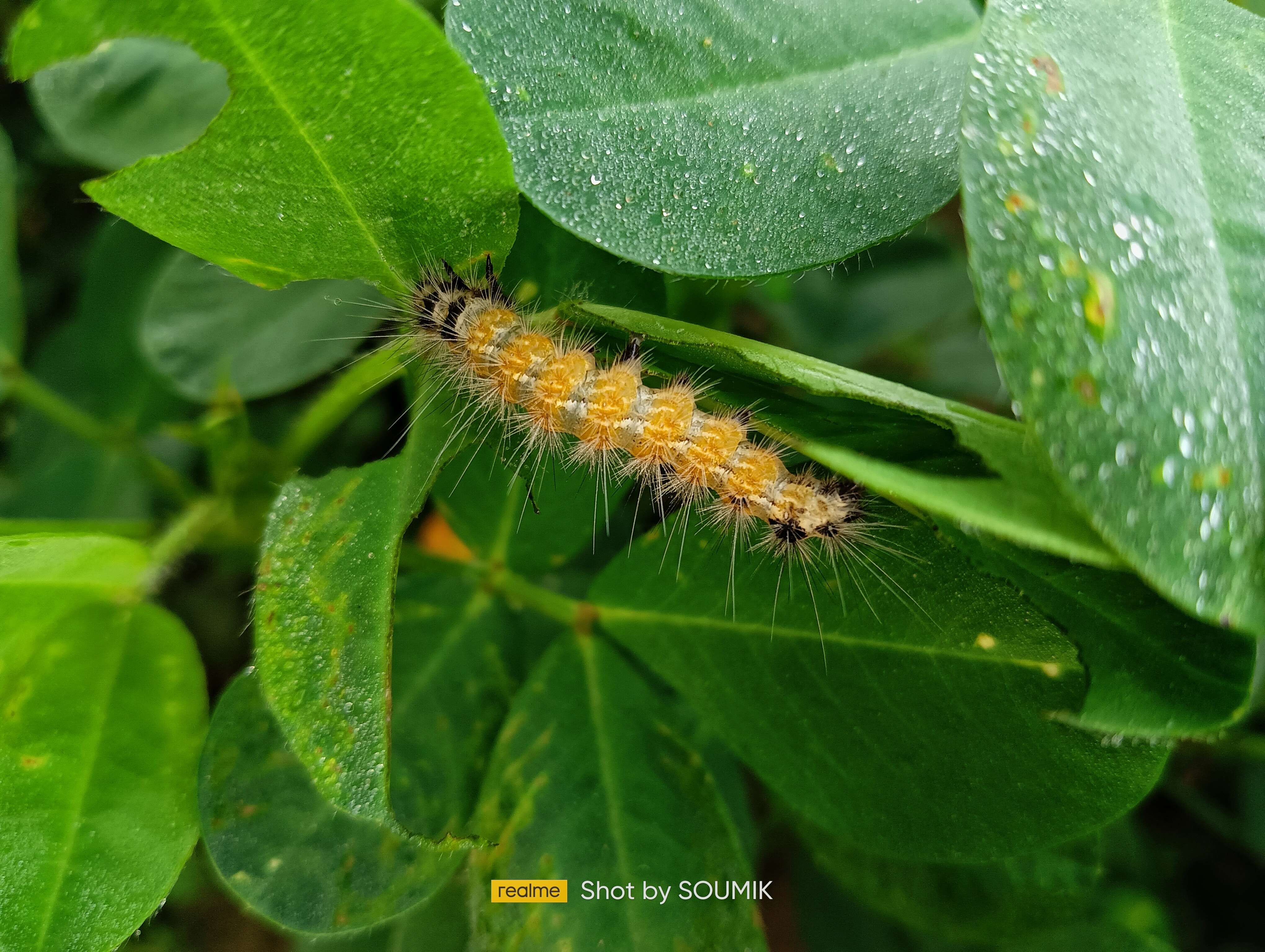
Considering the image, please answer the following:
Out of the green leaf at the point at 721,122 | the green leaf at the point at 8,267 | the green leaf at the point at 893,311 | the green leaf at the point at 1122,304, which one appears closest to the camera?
the green leaf at the point at 1122,304

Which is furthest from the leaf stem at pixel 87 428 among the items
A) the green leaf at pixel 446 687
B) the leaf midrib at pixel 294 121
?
the leaf midrib at pixel 294 121

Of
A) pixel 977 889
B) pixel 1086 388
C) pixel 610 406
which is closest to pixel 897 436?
pixel 1086 388

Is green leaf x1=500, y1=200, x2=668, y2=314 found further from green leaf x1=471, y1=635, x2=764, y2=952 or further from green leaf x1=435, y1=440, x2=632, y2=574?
green leaf x1=471, y1=635, x2=764, y2=952

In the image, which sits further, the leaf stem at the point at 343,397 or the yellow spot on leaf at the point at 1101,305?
the leaf stem at the point at 343,397

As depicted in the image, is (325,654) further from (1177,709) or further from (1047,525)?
(1177,709)

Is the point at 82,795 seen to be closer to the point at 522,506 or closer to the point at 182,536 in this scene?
the point at 182,536

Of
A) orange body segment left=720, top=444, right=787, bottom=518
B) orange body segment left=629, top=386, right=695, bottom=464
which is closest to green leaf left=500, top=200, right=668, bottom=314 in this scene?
orange body segment left=629, top=386, right=695, bottom=464

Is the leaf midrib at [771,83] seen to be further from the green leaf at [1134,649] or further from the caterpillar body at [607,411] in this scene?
the green leaf at [1134,649]
